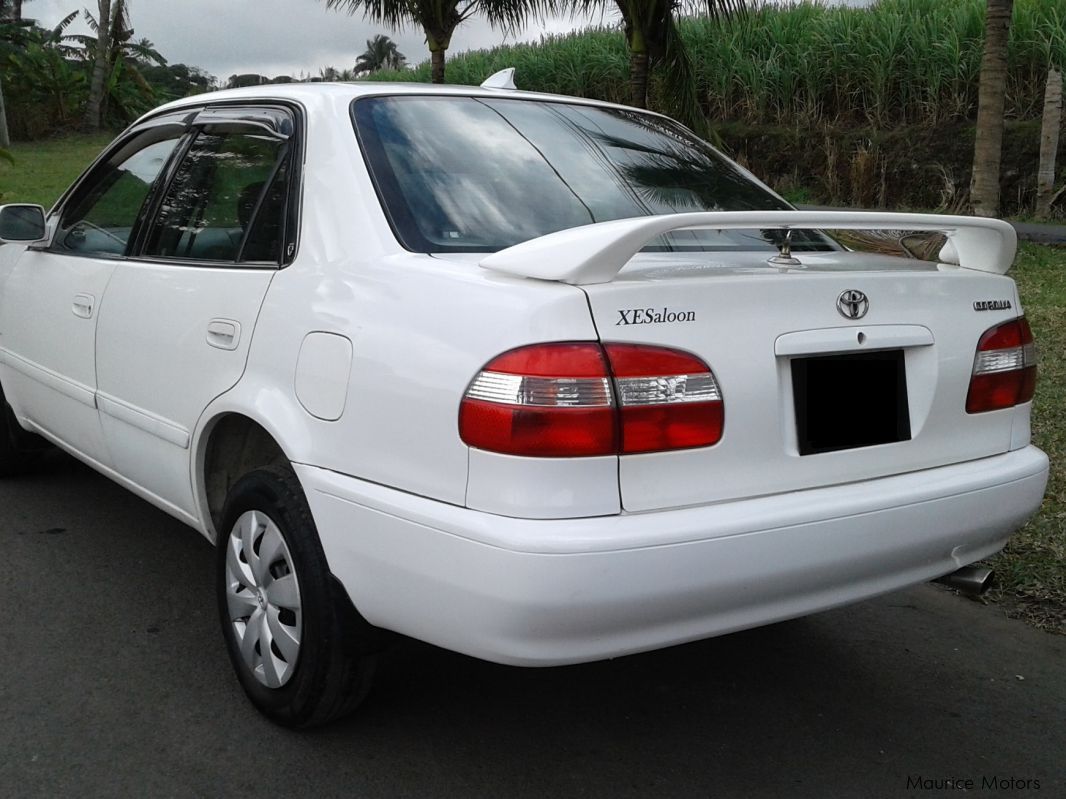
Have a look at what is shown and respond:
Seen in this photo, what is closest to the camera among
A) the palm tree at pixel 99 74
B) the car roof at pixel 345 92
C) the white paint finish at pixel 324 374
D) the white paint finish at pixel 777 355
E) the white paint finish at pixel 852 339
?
the white paint finish at pixel 777 355

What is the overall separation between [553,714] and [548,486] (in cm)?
107

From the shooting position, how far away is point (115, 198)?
406 centimetres

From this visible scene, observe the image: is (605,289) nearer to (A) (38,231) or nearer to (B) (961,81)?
(A) (38,231)

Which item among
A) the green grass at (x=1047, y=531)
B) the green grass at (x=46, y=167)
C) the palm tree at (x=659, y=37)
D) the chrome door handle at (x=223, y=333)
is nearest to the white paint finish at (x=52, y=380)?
the chrome door handle at (x=223, y=333)

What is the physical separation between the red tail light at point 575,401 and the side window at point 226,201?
1.02 metres

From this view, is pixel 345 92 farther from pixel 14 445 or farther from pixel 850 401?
pixel 14 445

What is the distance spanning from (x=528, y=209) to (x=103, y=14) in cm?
2879

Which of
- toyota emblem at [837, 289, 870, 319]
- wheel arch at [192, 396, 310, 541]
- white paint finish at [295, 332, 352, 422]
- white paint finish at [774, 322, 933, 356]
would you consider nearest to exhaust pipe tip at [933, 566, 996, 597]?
white paint finish at [774, 322, 933, 356]

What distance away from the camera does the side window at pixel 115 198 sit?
12.6 feet

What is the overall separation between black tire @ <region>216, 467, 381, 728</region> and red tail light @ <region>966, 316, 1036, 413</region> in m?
1.63

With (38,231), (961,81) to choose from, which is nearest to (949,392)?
(38,231)

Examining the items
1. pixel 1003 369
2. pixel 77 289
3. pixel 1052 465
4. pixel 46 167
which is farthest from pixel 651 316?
pixel 46 167

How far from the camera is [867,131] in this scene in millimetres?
15938

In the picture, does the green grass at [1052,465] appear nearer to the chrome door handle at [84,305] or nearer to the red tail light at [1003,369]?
the red tail light at [1003,369]
